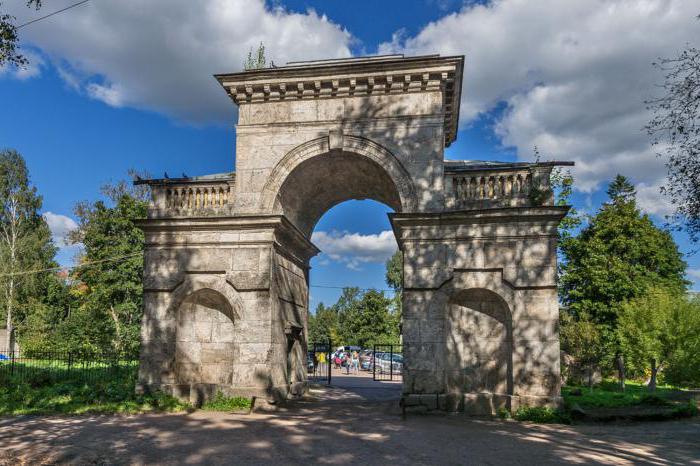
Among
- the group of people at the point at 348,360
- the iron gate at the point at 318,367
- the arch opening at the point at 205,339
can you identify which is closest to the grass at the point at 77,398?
the arch opening at the point at 205,339

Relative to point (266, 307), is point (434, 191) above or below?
above

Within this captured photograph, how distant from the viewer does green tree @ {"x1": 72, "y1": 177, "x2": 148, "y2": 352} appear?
2905cm

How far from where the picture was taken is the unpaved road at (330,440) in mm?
7770

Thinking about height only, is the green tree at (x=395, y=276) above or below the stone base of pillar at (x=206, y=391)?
above

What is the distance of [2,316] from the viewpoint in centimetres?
3659

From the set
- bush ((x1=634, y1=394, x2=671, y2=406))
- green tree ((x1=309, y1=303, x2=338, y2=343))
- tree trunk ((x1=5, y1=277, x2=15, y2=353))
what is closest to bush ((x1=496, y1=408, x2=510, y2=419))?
bush ((x1=634, y1=394, x2=671, y2=406))

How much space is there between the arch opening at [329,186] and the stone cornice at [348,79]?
71.3 inches

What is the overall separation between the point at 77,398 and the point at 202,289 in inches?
159

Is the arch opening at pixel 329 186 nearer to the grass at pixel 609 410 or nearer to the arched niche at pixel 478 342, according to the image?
the arched niche at pixel 478 342

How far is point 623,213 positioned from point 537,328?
73.7 feet

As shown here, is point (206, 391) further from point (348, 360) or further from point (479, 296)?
point (348, 360)

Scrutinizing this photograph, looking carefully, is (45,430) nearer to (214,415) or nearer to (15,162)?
(214,415)

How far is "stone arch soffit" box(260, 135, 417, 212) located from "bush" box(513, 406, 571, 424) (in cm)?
537

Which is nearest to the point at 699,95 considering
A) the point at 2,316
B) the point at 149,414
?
the point at 149,414
